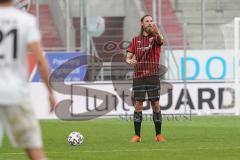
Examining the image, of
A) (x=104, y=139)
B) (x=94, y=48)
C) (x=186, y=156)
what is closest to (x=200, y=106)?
(x=94, y=48)

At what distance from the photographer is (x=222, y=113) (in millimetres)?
26906

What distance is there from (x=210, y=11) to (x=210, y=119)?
33.9 ft

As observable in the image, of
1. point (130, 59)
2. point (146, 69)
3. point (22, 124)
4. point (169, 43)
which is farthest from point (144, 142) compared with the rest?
point (169, 43)

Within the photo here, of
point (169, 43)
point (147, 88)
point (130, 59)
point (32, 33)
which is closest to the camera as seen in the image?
point (32, 33)

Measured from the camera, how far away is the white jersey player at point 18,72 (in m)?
8.23

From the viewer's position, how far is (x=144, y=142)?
647 inches

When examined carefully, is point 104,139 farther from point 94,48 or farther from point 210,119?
point 94,48

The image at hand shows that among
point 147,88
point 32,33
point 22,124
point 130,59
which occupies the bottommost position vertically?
point 147,88

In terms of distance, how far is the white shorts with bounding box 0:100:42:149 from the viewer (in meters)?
8.27

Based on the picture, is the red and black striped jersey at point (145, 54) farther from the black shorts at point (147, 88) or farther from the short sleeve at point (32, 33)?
the short sleeve at point (32, 33)

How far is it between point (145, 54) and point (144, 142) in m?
1.65

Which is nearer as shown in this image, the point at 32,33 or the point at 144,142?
the point at 32,33

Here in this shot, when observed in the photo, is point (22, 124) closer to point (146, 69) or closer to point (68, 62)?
point (146, 69)

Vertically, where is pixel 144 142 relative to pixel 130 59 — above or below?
below
